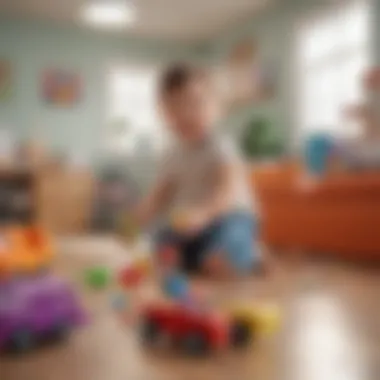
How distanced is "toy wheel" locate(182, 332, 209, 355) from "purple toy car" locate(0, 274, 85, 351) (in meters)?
0.10

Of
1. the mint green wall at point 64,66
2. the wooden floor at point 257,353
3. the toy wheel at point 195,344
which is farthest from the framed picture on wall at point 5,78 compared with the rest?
the toy wheel at point 195,344

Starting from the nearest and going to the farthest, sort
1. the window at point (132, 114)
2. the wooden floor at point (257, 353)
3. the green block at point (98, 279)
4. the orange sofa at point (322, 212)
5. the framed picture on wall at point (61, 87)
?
the wooden floor at point (257, 353) < the green block at point (98, 279) < the orange sofa at point (322, 212) < the window at point (132, 114) < the framed picture on wall at point (61, 87)

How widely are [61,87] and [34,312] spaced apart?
167 centimetres

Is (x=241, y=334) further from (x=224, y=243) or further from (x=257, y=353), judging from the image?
(x=224, y=243)

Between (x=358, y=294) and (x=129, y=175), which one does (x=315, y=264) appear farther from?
(x=129, y=175)

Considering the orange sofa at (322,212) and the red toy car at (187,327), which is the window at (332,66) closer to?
the orange sofa at (322,212)

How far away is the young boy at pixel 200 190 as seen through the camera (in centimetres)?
95

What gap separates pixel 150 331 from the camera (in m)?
0.50

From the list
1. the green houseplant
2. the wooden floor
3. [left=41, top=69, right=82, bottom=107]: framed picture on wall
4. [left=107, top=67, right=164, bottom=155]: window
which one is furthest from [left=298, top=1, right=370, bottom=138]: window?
the wooden floor

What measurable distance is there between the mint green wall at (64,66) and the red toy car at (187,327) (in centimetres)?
132

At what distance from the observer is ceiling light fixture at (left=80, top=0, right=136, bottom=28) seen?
1.42 m

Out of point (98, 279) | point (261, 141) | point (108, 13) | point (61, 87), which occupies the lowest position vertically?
point (98, 279)

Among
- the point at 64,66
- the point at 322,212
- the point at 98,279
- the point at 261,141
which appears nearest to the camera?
the point at 98,279

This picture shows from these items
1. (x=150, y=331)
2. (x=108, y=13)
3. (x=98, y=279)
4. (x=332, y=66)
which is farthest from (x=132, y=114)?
(x=150, y=331)
